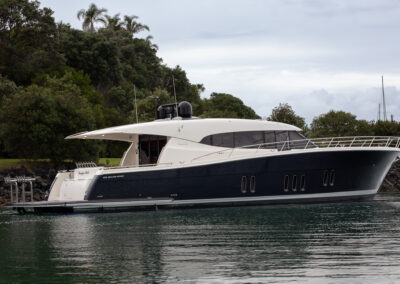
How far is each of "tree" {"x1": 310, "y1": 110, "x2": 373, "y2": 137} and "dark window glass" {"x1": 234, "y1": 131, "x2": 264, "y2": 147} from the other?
124 feet

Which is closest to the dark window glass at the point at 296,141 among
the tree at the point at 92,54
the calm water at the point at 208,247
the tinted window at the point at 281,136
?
the tinted window at the point at 281,136

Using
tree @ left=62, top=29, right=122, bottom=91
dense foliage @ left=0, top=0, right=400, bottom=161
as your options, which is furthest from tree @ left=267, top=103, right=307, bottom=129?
tree @ left=62, top=29, right=122, bottom=91

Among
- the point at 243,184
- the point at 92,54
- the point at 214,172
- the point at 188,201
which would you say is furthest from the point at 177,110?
the point at 92,54

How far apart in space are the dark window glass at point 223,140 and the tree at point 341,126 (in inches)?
1514

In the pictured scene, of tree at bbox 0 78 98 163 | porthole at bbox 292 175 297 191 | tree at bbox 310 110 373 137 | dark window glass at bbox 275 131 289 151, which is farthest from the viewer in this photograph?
tree at bbox 310 110 373 137

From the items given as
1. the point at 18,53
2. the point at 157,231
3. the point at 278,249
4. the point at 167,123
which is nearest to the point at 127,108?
the point at 18,53

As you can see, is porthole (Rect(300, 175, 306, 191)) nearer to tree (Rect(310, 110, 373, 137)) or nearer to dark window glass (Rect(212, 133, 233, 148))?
dark window glass (Rect(212, 133, 233, 148))

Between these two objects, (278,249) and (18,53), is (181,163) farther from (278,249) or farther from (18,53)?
(18,53)

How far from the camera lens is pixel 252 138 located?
31.4 m

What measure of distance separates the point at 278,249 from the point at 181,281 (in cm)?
424

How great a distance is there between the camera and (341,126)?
69.2 m

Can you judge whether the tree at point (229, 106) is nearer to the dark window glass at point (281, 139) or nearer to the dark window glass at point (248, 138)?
the dark window glass at point (281, 139)

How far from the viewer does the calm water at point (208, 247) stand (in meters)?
13.7

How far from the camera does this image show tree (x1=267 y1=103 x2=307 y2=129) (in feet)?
227
